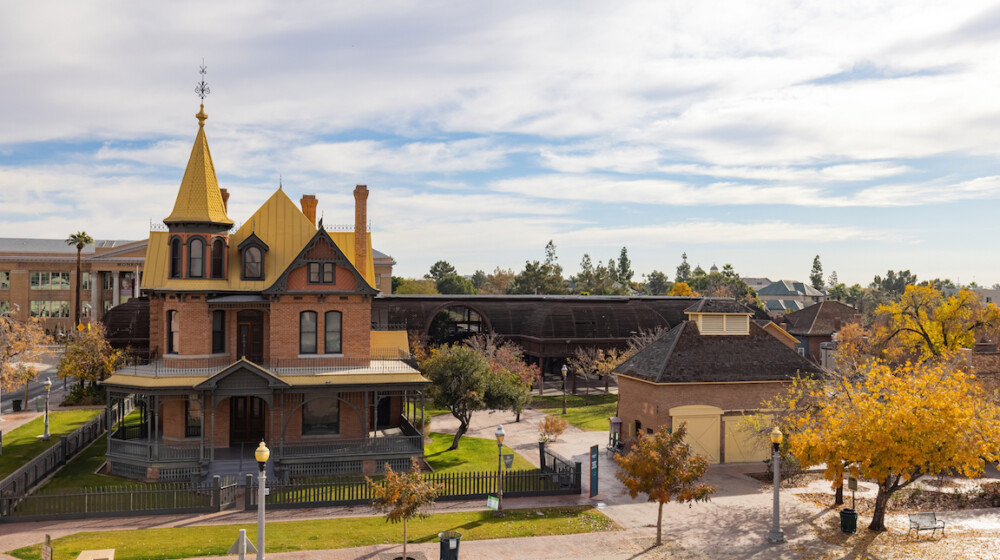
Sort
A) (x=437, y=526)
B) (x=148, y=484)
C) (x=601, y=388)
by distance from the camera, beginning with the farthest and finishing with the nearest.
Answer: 1. (x=601, y=388)
2. (x=148, y=484)
3. (x=437, y=526)

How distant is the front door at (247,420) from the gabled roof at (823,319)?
2460 inches

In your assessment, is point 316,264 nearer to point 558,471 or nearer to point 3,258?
point 558,471

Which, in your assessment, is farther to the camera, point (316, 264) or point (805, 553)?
point (316, 264)

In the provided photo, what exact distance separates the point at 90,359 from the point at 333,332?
22.4 metres

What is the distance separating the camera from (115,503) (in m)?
24.4

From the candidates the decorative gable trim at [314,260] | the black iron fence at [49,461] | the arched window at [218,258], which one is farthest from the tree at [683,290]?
the arched window at [218,258]

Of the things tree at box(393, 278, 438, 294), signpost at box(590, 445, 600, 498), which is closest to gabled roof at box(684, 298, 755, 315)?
signpost at box(590, 445, 600, 498)

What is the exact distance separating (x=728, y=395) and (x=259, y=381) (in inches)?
803

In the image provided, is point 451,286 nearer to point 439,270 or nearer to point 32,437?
point 439,270

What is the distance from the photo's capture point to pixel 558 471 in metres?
28.9

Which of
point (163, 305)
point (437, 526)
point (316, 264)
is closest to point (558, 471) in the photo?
point (437, 526)

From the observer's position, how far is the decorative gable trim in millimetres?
31516

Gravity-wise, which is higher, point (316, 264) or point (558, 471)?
point (316, 264)

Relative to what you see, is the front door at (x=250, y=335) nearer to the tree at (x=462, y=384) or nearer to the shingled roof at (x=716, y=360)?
the tree at (x=462, y=384)
